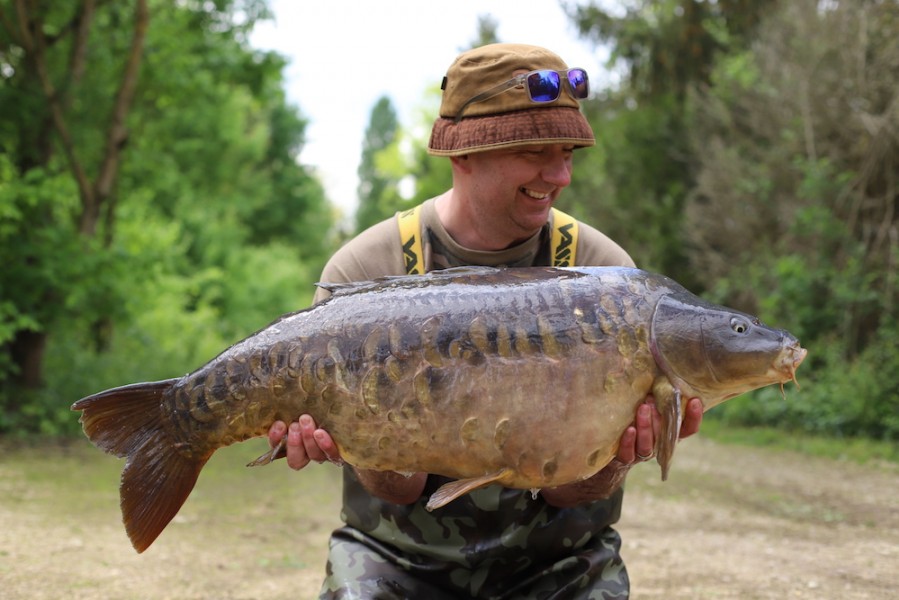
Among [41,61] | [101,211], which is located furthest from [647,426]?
[101,211]

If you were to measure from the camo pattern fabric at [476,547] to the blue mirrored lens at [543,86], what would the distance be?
537 millimetres

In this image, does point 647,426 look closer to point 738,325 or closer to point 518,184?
point 738,325

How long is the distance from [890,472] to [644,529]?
11.9 feet

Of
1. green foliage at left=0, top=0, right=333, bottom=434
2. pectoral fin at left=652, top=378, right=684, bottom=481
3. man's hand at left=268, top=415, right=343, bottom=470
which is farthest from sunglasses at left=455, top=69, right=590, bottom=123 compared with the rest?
green foliage at left=0, top=0, right=333, bottom=434

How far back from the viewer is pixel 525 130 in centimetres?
333

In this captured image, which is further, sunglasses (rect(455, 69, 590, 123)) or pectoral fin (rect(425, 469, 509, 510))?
sunglasses (rect(455, 69, 590, 123))

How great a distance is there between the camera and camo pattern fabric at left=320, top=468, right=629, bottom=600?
3535mm

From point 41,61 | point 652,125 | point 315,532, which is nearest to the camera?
point 315,532

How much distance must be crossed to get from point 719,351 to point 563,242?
0.98 meters

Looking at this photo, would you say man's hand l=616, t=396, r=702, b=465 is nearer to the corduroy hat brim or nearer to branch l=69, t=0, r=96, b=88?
the corduroy hat brim

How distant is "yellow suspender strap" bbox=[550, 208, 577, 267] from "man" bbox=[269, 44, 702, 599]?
1.7 inches

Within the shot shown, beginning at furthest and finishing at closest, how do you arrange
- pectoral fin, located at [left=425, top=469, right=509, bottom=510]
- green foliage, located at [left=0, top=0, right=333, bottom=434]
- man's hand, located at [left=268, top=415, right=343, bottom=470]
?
1. green foliage, located at [left=0, top=0, right=333, bottom=434]
2. man's hand, located at [left=268, top=415, right=343, bottom=470]
3. pectoral fin, located at [left=425, top=469, right=509, bottom=510]

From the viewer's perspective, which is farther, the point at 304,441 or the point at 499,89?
the point at 499,89

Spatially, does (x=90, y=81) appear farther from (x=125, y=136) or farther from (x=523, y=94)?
(x=523, y=94)
